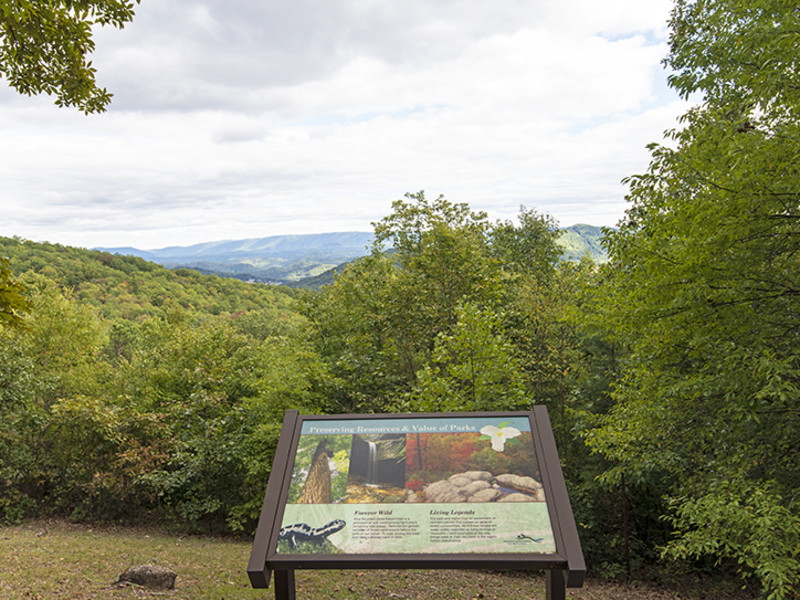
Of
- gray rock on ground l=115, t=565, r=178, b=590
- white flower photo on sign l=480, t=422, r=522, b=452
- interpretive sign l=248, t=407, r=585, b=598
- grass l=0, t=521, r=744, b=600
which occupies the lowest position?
grass l=0, t=521, r=744, b=600

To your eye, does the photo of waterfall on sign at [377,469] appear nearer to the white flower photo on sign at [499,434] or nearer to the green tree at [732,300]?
the white flower photo on sign at [499,434]

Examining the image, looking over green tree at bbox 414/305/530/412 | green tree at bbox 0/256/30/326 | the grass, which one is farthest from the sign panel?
green tree at bbox 414/305/530/412

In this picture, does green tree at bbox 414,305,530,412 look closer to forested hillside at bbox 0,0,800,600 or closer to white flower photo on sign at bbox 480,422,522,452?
forested hillside at bbox 0,0,800,600

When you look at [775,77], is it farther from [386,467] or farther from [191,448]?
[191,448]

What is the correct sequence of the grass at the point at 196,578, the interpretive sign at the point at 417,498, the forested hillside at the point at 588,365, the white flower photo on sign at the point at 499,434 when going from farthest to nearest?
the grass at the point at 196,578 < the forested hillside at the point at 588,365 < the white flower photo on sign at the point at 499,434 < the interpretive sign at the point at 417,498

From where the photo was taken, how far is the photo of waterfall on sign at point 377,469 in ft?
14.9

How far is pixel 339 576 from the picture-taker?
9492 mm

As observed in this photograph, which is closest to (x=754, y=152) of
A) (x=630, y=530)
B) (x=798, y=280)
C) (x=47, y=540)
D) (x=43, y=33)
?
(x=798, y=280)

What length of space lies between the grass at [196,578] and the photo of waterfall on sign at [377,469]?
435 centimetres

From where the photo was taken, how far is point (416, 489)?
4.55 meters

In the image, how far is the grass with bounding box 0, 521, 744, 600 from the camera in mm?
7250

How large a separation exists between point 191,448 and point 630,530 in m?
13.1

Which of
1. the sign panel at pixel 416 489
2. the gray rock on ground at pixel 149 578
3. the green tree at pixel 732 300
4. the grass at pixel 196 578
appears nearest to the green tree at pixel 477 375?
the green tree at pixel 732 300

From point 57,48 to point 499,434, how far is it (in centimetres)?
626
